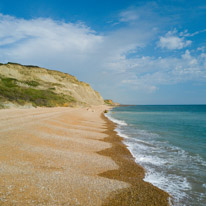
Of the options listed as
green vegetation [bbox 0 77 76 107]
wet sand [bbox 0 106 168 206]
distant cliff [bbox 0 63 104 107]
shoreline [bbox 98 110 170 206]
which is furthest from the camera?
distant cliff [bbox 0 63 104 107]

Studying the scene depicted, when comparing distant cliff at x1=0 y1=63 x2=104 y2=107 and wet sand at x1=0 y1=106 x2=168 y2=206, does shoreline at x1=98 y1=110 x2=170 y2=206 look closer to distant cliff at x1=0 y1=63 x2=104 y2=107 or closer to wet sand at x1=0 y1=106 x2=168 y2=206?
wet sand at x1=0 y1=106 x2=168 y2=206

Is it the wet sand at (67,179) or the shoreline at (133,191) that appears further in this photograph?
the shoreline at (133,191)

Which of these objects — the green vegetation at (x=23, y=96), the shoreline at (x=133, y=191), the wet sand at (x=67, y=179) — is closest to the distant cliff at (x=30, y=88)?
the green vegetation at (x=23, y=96)

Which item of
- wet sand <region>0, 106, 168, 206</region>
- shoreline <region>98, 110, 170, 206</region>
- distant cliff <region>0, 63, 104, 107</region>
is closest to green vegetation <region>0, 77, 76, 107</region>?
distant cliff <region>0, 63, 104, 107</region>

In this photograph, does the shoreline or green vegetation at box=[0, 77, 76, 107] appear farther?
green vegetation at box=[0, 77, 76, 107]

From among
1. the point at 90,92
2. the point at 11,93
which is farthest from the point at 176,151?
the point at 90,92

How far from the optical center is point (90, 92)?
11462 cm

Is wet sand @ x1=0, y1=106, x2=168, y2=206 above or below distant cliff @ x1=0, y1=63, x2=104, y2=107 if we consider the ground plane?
below

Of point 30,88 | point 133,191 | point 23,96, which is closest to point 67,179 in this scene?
point 133,191

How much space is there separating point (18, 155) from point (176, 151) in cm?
1052

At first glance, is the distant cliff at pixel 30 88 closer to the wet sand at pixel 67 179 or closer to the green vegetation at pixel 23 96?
the green vegetation at pixel 23 96

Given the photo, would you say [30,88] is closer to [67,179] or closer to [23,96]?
[23,96]

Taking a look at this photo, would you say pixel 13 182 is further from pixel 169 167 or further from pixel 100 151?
pixel 169 167

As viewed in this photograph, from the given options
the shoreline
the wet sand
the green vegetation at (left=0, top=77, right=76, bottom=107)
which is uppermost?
the green vegetation at (left=0, top=77, right=76, bottom=107)
